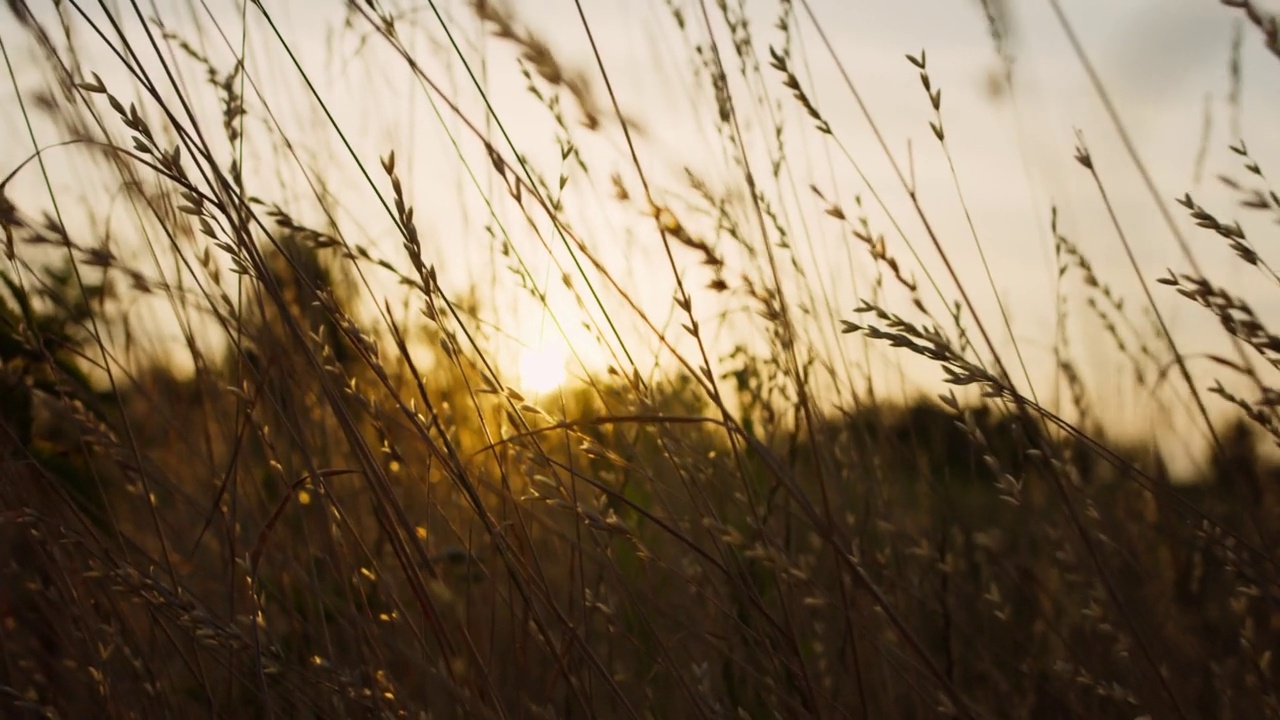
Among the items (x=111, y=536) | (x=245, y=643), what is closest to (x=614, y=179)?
(x=245, y=643)

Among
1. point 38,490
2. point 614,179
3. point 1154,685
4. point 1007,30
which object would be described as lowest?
point 1154,685

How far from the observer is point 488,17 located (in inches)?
45.2

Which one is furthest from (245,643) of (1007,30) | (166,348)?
(1007,30)

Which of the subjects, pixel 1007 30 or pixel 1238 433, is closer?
pixel 1007 30

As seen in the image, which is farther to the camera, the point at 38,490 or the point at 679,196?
the point at 679,196

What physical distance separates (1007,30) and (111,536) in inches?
63.8

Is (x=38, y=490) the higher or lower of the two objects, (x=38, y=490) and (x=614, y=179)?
the lower

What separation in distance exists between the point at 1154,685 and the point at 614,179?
2.69 feet

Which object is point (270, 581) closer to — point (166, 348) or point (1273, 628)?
point (166, 348)

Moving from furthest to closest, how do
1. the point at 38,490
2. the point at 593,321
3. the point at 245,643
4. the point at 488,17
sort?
the point at 38,490 → the point at 593,321 → the point at 488,17 → the point at 245,643

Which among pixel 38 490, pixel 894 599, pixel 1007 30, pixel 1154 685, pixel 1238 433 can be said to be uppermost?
pixel 1007 30

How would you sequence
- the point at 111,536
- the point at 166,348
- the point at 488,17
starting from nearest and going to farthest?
the point at 488,17
the point at 111,536
the point at 166,348

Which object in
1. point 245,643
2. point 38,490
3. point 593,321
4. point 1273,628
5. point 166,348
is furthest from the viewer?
point 166,348

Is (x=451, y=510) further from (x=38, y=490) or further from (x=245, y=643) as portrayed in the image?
(x=245, y=643)
